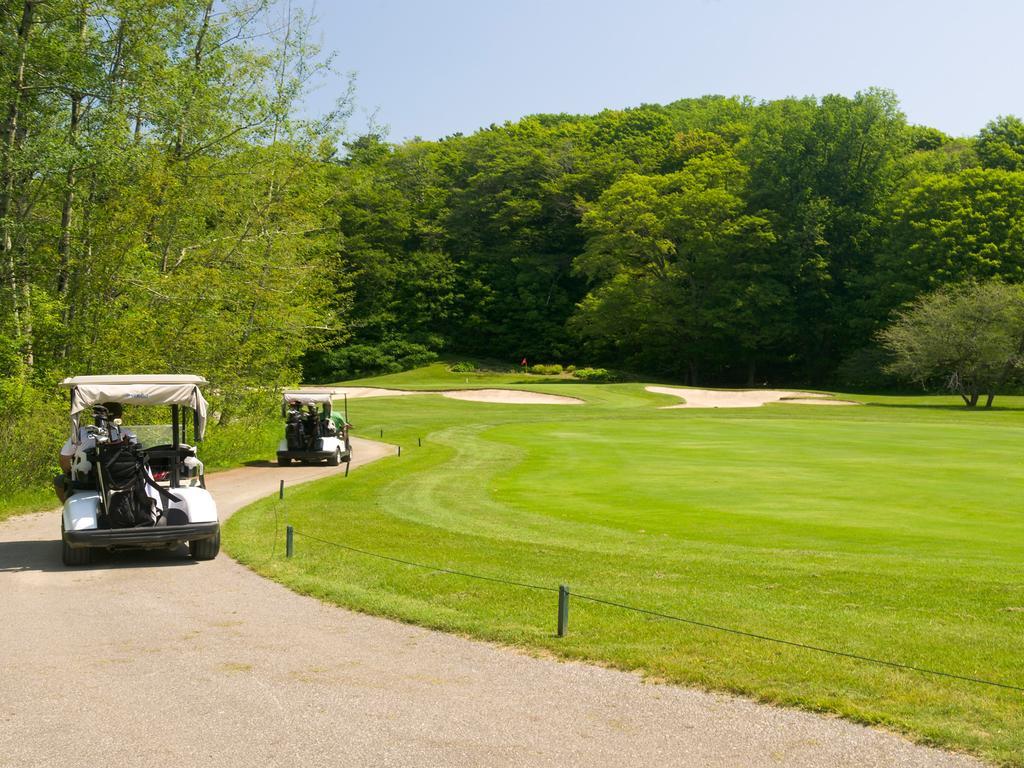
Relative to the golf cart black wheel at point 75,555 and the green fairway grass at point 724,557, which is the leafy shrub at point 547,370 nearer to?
the green fairway grass at point 724,557

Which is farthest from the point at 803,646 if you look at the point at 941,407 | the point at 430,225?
the point at 430,225

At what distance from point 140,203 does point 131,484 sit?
1359cm

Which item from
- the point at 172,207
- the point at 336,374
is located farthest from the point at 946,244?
the point at 172,207

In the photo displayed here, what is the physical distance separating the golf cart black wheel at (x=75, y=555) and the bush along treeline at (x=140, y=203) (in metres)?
7.79

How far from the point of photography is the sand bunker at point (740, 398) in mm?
52469

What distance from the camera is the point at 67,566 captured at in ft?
40.8

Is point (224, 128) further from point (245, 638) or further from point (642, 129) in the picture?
point (642, 129)

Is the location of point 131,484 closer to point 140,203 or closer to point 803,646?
point 803,646

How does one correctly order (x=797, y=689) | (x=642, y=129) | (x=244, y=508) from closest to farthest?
(x=797, y=689)
(x=244, y=508)
(x=642, y=129)

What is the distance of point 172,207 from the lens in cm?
2542

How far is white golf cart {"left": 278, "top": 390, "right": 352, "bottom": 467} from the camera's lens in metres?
26.5

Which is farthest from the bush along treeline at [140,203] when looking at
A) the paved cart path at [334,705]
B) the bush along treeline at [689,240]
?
the bush along treeline at [689,240]

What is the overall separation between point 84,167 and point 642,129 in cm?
8182

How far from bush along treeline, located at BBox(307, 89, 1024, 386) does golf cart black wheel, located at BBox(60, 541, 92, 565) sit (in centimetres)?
4811
